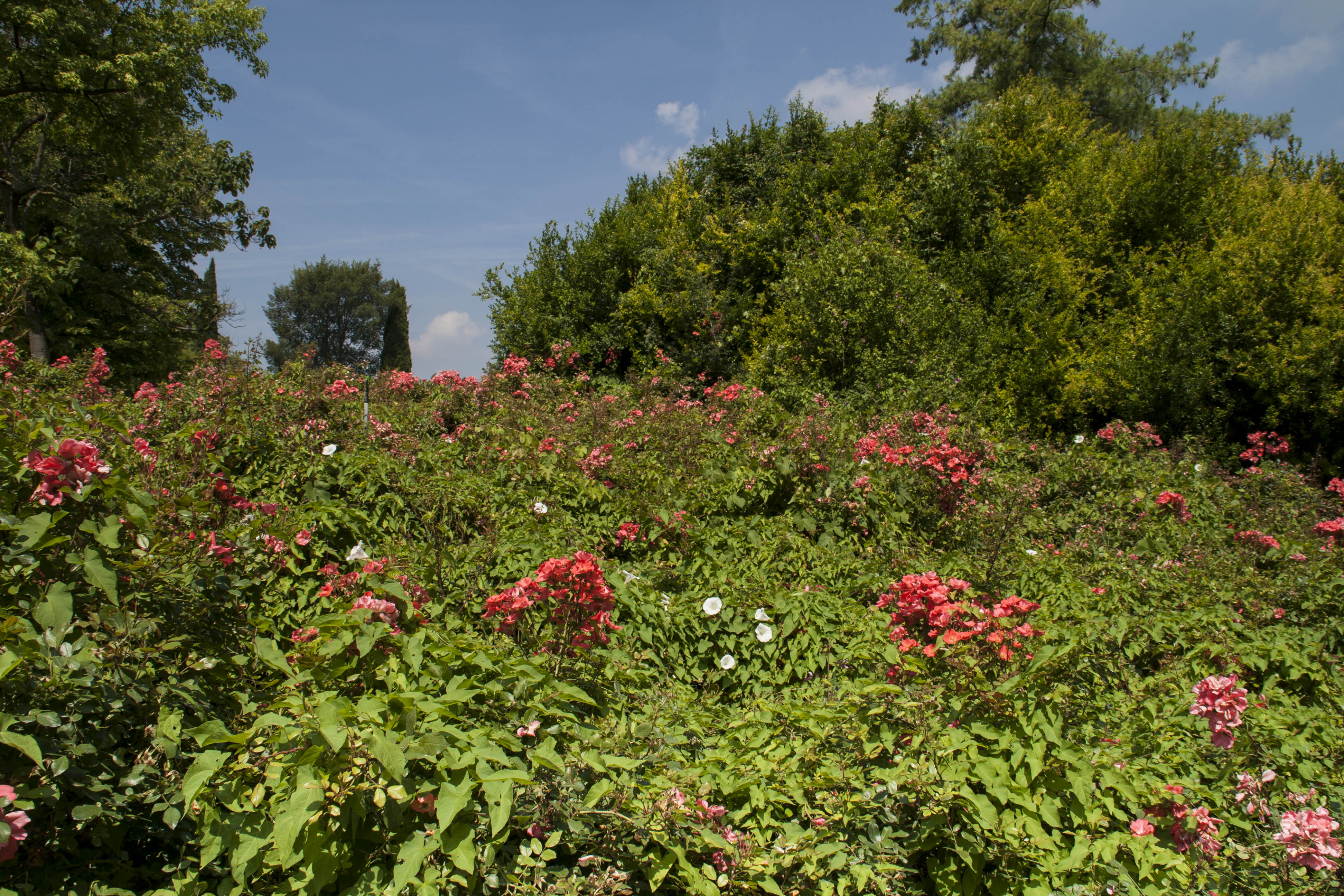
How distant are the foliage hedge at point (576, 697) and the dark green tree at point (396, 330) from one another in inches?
1669

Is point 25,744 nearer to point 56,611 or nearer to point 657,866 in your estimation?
point 56,611

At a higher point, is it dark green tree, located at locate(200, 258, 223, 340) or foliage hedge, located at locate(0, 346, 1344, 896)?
dark green tree, located at locate(200, 258, 223, 340)

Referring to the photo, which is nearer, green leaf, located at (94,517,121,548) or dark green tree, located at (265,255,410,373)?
green leaf, located at (94,517,121,548)

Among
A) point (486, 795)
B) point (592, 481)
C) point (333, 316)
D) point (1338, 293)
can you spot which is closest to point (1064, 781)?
point (486, 795)

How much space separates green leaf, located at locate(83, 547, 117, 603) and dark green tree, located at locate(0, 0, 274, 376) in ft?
47.1

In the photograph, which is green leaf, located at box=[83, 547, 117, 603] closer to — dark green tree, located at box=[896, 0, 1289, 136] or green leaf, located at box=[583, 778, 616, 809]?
green leaf, located at box=[583, 778, 616, 809]

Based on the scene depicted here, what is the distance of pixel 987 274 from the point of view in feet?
35.1

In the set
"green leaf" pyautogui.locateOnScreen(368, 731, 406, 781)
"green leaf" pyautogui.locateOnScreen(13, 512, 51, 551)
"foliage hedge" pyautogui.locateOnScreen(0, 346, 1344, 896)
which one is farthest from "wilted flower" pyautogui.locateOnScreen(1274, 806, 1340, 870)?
"green leaf" pyautogui.locateOnScreen(13, 512, 51, 551)

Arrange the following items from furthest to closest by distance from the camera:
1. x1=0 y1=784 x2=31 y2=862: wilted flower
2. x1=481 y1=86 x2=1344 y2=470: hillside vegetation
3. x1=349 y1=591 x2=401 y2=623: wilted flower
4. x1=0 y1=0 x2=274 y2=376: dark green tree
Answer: x1=0 y1=0 x2=274 y2=376: dark green tree, x1=481 y1=86 x2=1344 y2=470: hillside vegetation, x1=349 y1=591 x2=401 y2=623: wilted flower, x1=0 y1=784 x2=31 y2=862: wilted flower

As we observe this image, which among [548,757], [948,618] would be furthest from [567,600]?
[948,618]

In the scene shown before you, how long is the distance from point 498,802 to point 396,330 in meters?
48.8

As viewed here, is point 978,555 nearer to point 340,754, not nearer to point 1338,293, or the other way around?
point 340,754

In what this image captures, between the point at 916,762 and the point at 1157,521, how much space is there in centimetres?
432

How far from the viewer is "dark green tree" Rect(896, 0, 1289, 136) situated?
18516 millimetres
